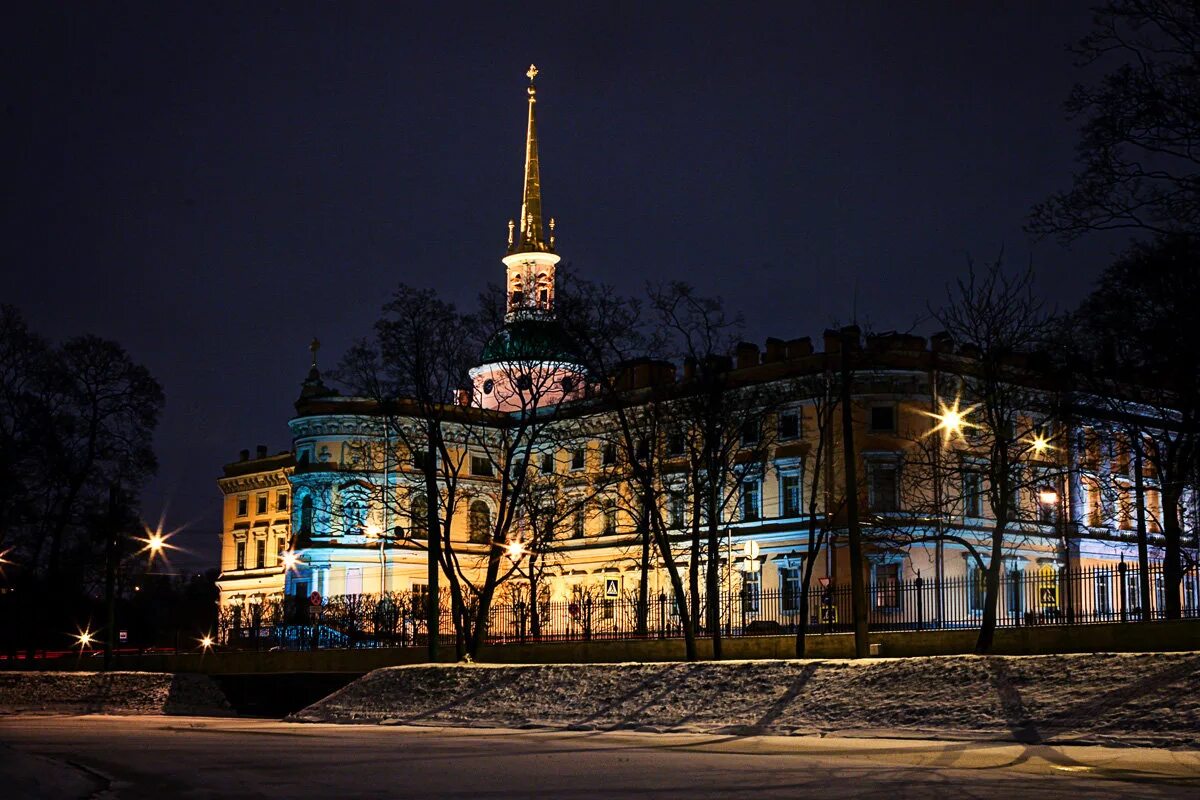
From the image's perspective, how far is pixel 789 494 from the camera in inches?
A: 3265

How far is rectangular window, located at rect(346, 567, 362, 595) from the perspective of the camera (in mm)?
98938

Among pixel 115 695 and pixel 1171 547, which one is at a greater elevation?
pixel 1171 547

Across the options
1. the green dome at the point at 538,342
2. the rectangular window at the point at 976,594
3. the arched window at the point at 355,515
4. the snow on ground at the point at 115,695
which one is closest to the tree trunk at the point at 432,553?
the arched window at the point at 355,515

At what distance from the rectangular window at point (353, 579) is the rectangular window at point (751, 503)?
27.1 metres

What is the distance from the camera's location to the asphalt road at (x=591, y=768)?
60.3 feet

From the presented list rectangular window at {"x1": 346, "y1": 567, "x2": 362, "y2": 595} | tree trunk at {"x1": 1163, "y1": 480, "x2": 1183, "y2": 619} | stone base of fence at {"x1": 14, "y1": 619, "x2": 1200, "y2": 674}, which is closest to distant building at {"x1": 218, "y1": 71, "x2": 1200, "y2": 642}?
rectangular window at {"x1": 346, "y1": 567, "x2": 362, "y2": 595}

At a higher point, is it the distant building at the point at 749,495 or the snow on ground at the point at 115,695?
the distant building at the point at 749,495

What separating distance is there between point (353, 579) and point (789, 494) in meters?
31.0

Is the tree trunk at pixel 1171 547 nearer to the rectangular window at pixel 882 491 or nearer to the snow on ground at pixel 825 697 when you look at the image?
the snow on ground at pixel 825 697

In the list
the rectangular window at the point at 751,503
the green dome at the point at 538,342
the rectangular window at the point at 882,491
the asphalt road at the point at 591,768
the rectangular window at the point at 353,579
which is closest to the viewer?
the asphalt road at the point at 591,768

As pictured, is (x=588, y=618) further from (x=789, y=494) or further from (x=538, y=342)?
(x=789, y=494)

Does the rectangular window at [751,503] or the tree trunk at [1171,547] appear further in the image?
the rectangular window at [751,503]

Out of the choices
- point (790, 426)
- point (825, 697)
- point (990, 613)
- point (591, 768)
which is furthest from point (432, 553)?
point (790, 426)

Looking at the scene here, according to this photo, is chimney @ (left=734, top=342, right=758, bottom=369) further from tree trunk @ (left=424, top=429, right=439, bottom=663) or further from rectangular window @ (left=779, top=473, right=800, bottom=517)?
tree trunk @ (left=424, top=429, right=439, bottom=663)
